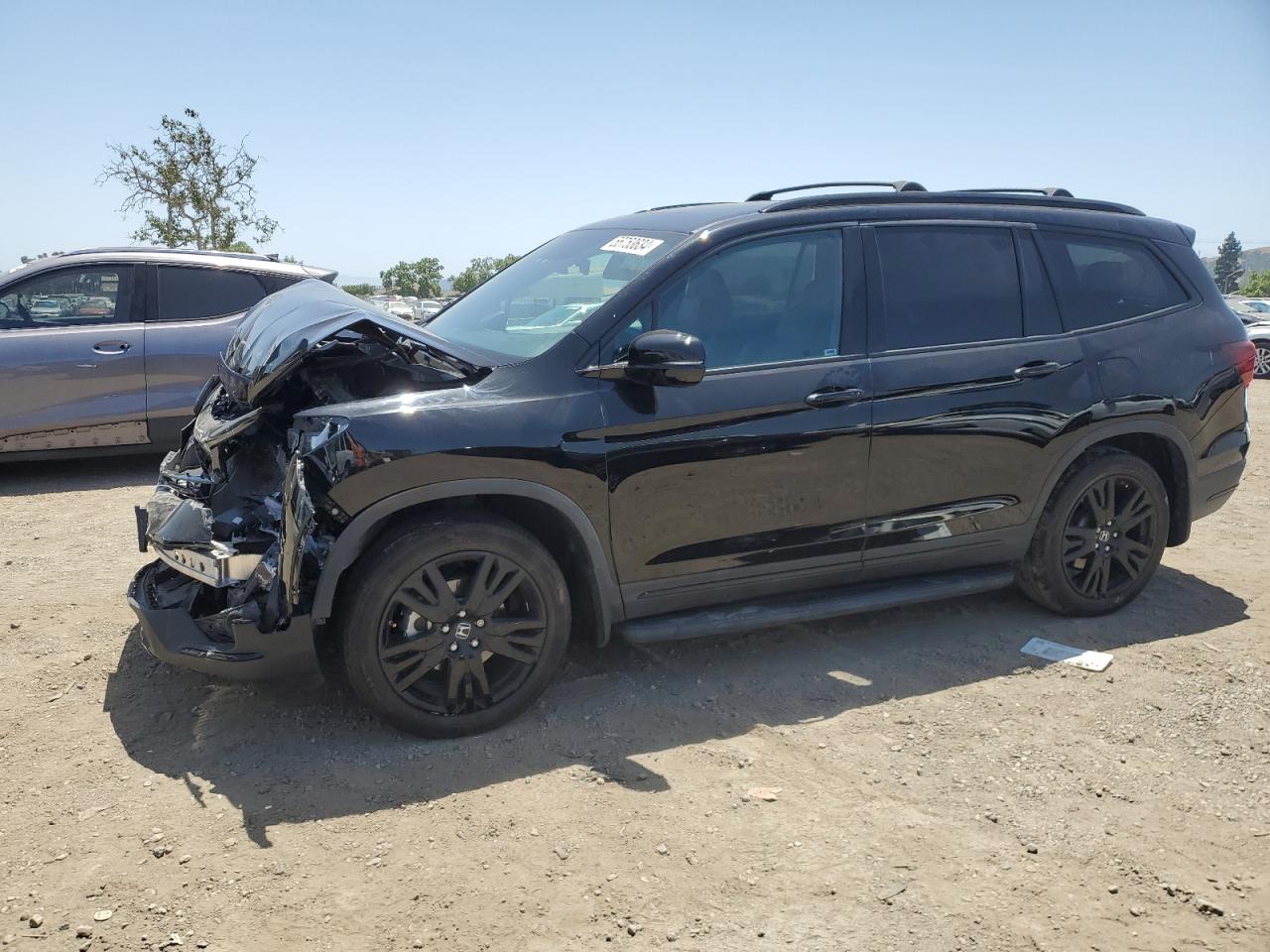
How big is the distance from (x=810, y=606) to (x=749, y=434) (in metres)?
0.80

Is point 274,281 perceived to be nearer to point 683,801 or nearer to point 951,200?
point 951,200

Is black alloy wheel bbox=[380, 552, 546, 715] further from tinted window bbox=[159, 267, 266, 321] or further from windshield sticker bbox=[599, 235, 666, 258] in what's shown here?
tinted window bbox=[159, 267, 266, 321]

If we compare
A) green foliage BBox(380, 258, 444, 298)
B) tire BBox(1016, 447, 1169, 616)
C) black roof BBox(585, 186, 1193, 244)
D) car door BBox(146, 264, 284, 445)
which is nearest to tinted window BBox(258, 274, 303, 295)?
car door BBox(146, 264, 284, 445)

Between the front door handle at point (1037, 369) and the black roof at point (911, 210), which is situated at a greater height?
the black roof at point (911, 210)

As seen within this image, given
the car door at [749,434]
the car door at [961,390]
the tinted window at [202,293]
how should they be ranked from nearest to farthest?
the car door at [749,434] < the car door at [961,390] < the tinted window at [202,293]

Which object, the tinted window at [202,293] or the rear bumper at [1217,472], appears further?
the tinted window at [202,293]

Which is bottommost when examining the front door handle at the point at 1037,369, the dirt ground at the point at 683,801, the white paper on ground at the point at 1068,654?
the dirt ground at the point at 683,801

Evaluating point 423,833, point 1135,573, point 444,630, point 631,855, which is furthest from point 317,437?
point 1135,573

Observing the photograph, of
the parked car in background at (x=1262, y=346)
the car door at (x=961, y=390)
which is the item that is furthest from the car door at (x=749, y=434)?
the parked car in background at (x=1262, y=346)

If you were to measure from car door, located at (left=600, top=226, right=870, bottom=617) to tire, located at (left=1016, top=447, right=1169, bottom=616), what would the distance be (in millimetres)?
1133

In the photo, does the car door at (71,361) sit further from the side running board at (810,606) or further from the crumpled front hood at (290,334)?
the side running board at (810,606)

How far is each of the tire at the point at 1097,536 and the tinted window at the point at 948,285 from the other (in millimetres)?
819

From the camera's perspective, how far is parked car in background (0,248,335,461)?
285 inches

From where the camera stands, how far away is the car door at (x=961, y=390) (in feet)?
13.7
